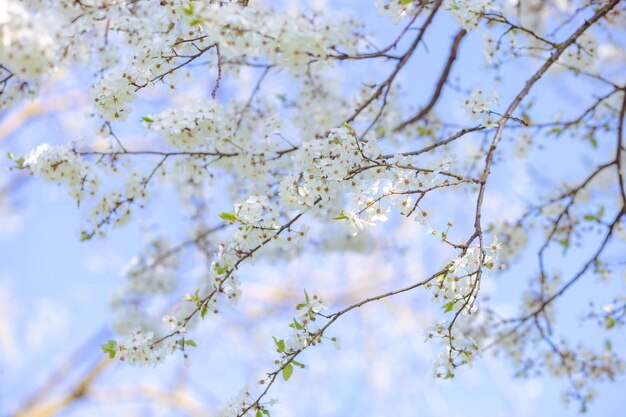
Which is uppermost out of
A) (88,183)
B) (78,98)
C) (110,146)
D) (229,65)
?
(78,98)

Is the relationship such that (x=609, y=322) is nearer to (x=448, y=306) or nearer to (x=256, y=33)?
(x=448, y=306)

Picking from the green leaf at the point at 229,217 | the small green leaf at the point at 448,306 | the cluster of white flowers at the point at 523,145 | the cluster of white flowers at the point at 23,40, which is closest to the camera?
the cluster of white flowers at the point at 23,40

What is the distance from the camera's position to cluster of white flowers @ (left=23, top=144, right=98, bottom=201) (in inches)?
99.0

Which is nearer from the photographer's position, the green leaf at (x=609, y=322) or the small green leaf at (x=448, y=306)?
the small green leaf at (x=448, y=306)

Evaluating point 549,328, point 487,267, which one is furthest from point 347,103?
point 487,267

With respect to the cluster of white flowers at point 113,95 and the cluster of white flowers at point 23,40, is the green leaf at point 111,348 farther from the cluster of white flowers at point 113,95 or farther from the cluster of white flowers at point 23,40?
the cluster of white flowers at point 23,40

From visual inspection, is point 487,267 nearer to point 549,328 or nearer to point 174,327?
→ point 174,327

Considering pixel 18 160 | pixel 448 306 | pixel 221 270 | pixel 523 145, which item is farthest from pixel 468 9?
pixel 18 160

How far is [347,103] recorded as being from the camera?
3.81 meters

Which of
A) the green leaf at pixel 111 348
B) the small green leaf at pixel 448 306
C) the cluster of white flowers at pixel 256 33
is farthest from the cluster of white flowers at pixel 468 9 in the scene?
the green leaf at pixel 111 348

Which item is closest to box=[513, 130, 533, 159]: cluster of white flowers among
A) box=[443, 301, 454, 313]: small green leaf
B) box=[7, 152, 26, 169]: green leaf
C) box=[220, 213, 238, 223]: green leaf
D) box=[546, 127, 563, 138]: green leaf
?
box=[546, 127, 563, 138]: green leaf

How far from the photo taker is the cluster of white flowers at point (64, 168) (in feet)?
8.25

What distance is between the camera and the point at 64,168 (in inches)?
102

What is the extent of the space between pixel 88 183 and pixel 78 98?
783 cm
